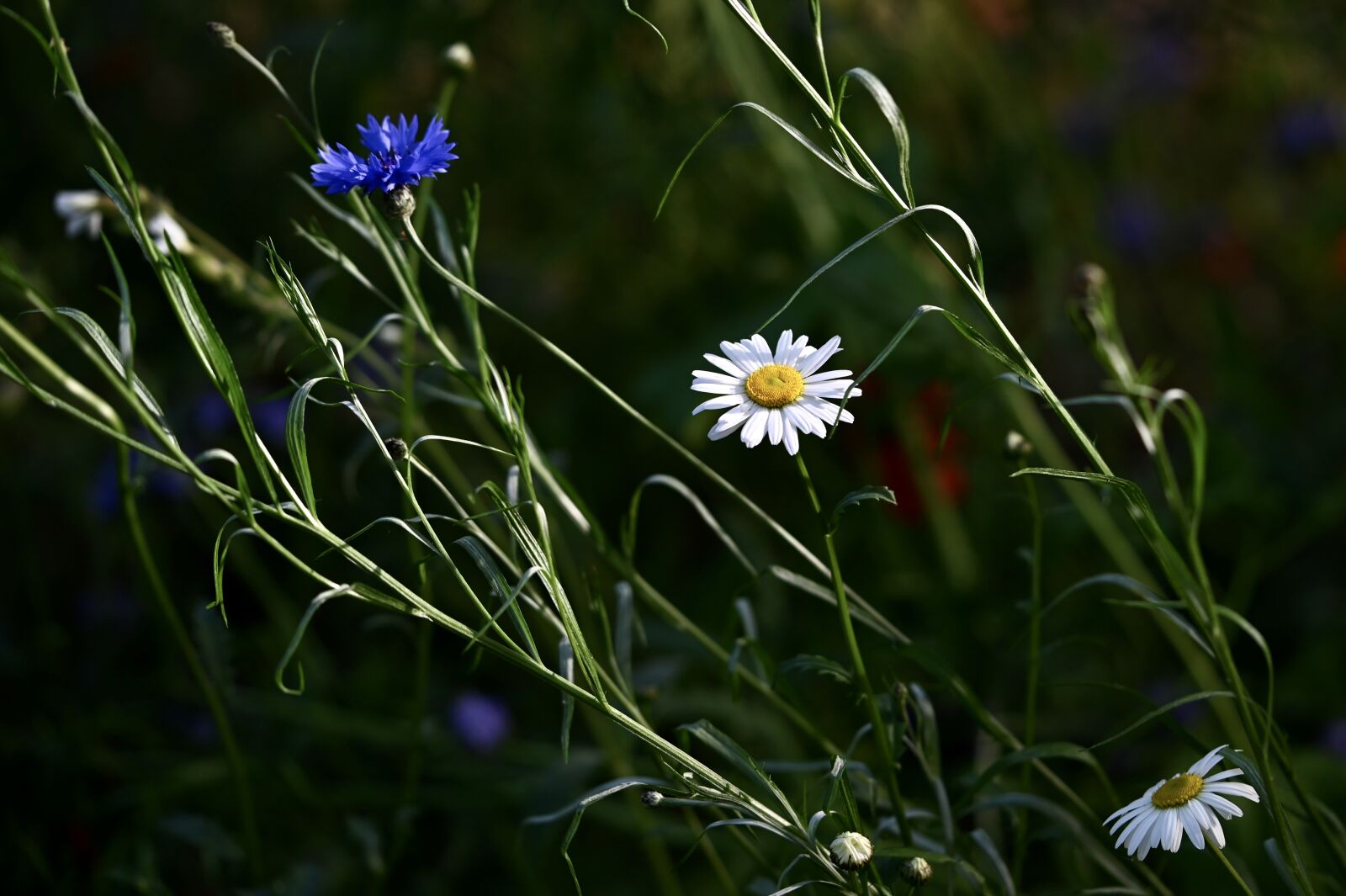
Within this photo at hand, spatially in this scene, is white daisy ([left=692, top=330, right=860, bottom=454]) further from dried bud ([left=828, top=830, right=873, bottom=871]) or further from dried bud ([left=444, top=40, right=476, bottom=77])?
dried bud ([left=444, top=40, right=476, bottom=77])

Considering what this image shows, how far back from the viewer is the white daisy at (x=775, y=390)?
0.40 metres

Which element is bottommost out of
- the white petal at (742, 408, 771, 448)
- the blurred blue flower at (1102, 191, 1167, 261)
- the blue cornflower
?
the white petal at (742, 408, 771, 448)

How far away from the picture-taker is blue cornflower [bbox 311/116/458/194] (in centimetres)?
41

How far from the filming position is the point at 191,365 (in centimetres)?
130

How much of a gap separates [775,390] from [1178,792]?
7.9 inches

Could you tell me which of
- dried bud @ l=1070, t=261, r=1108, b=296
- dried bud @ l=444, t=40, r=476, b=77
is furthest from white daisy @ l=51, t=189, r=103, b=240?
dried bud @ l=1070, t=261, r=1108, b=296

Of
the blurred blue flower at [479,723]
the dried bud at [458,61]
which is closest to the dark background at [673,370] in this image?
the blurred blue flower at [479,723]

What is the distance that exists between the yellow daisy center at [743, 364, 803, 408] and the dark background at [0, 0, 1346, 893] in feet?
0.85

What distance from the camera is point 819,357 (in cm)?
43

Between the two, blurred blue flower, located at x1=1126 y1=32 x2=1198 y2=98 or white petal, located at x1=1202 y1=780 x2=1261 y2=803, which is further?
blurred blue flower, located at x1=1126 y1=32 x2=1198 y2=98

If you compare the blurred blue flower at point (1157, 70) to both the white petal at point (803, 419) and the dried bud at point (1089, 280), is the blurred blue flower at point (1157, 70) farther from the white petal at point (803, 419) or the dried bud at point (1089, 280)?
the white petal at point (803, 419)

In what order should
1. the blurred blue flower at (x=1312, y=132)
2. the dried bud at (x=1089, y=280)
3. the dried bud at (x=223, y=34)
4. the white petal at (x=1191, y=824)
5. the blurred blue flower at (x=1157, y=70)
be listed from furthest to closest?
the blurred blue flower at (x=1157, y=70), the blurred blue flower at (x=1312, y=132), the dried bud at (x=1089, y=280), the dried bud at (x=223, y=34), the white petal at (x=1191, y=824)

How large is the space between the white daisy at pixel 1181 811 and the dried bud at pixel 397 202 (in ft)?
1.07

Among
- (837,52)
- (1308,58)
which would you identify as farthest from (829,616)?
(1308,58)
